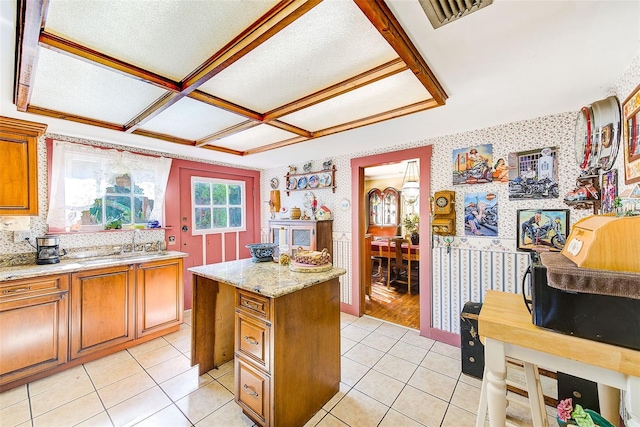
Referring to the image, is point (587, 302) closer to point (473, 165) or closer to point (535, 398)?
point (535, 398)

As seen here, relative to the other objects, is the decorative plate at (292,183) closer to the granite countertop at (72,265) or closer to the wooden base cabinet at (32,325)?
the granite countertop at (72,265)

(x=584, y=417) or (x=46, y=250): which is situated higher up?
(x=46, y=250)

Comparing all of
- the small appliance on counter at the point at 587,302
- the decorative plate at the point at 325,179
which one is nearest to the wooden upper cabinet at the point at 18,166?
the decorative plate at the point at 325,179

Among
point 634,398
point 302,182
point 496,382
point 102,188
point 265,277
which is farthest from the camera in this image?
point 302,182

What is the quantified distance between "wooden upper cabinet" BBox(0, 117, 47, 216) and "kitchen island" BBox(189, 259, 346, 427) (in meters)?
1.64

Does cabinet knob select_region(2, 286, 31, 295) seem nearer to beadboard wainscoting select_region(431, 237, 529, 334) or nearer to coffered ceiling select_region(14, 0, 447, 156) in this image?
coffered ceiling select_region(14, 0, 447, 156)

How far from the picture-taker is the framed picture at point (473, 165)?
244 cm

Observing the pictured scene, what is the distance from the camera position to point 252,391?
1643 mm

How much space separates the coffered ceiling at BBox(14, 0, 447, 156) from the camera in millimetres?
1023

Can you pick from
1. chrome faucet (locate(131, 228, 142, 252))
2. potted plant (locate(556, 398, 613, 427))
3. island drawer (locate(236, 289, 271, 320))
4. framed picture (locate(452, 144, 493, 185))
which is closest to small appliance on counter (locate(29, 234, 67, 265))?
chrome faucet (locate(131, 228, 142, 252))

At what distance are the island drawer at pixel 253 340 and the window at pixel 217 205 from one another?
8.00 ft

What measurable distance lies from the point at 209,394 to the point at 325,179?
2.81 m

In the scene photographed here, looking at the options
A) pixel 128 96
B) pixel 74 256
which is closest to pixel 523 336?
pixel 128 96

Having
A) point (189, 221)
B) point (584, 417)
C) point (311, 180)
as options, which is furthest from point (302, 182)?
point (584, 417)
